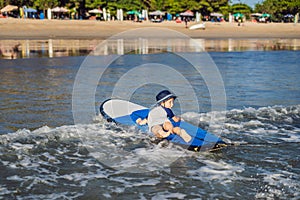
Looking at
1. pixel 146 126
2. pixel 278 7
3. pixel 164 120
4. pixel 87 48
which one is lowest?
pixel 146 126

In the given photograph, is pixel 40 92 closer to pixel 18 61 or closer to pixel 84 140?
pixel 84 140

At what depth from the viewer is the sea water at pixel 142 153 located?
5.52 m

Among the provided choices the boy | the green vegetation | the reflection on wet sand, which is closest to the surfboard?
the boy

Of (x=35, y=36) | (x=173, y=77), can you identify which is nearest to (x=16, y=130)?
(x=173, y=77)

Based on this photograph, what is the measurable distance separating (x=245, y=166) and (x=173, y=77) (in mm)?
9369

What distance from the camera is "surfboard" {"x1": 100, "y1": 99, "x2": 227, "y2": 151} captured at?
22.5ft

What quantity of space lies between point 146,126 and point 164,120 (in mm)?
695

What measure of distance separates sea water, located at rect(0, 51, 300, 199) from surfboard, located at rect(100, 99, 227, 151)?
0.13m

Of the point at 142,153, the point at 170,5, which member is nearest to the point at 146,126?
the point at 142,153

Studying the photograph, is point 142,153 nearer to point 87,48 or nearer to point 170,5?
point 87,48

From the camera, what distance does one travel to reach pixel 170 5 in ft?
240

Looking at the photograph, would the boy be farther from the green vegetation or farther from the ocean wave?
the green vegetation

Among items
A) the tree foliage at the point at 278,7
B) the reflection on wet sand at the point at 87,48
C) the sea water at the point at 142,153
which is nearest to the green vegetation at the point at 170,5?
the tree foliage at the point at 278,7

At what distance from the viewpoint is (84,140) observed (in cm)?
760
